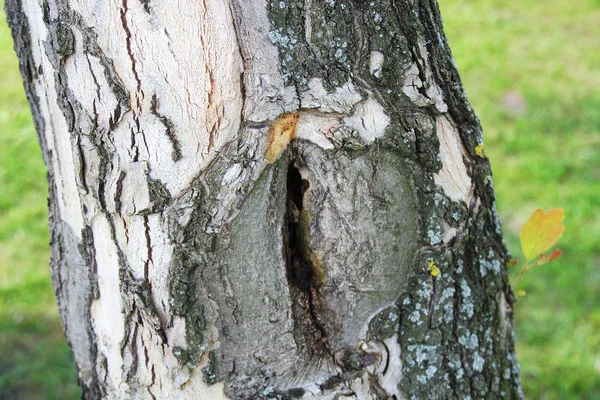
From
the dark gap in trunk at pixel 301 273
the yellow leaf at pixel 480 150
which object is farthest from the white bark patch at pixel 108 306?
the yellow leaf at pixel 480 150

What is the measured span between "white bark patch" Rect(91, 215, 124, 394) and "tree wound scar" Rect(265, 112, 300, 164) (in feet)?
1.25

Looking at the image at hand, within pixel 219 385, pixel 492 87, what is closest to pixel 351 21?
pixel 219 385

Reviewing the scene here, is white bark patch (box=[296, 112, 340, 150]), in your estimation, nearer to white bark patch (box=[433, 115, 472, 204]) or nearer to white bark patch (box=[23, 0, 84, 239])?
white bark patch (box=[433, 115, 472, 204])

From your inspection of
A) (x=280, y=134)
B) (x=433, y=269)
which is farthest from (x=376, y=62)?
(x=433, y=269)

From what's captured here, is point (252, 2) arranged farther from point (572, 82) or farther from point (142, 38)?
point (572, 82)

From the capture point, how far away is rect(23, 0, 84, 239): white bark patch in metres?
1.20

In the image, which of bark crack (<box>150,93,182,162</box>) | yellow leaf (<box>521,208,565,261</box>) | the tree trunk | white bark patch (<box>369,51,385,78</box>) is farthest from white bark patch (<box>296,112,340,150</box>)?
yellow leaf (<box>521,208,565,261</box>)

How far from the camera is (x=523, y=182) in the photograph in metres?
3.70

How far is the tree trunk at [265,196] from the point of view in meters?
1.12

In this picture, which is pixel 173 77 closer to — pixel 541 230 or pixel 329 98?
pixel 329 98

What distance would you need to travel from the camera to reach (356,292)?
A: 4.28 feet

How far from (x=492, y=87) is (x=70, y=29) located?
12.7ft

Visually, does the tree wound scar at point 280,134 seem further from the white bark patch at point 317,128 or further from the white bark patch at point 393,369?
the white bark patch at point 393,369

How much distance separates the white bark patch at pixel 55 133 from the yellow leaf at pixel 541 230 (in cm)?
112
